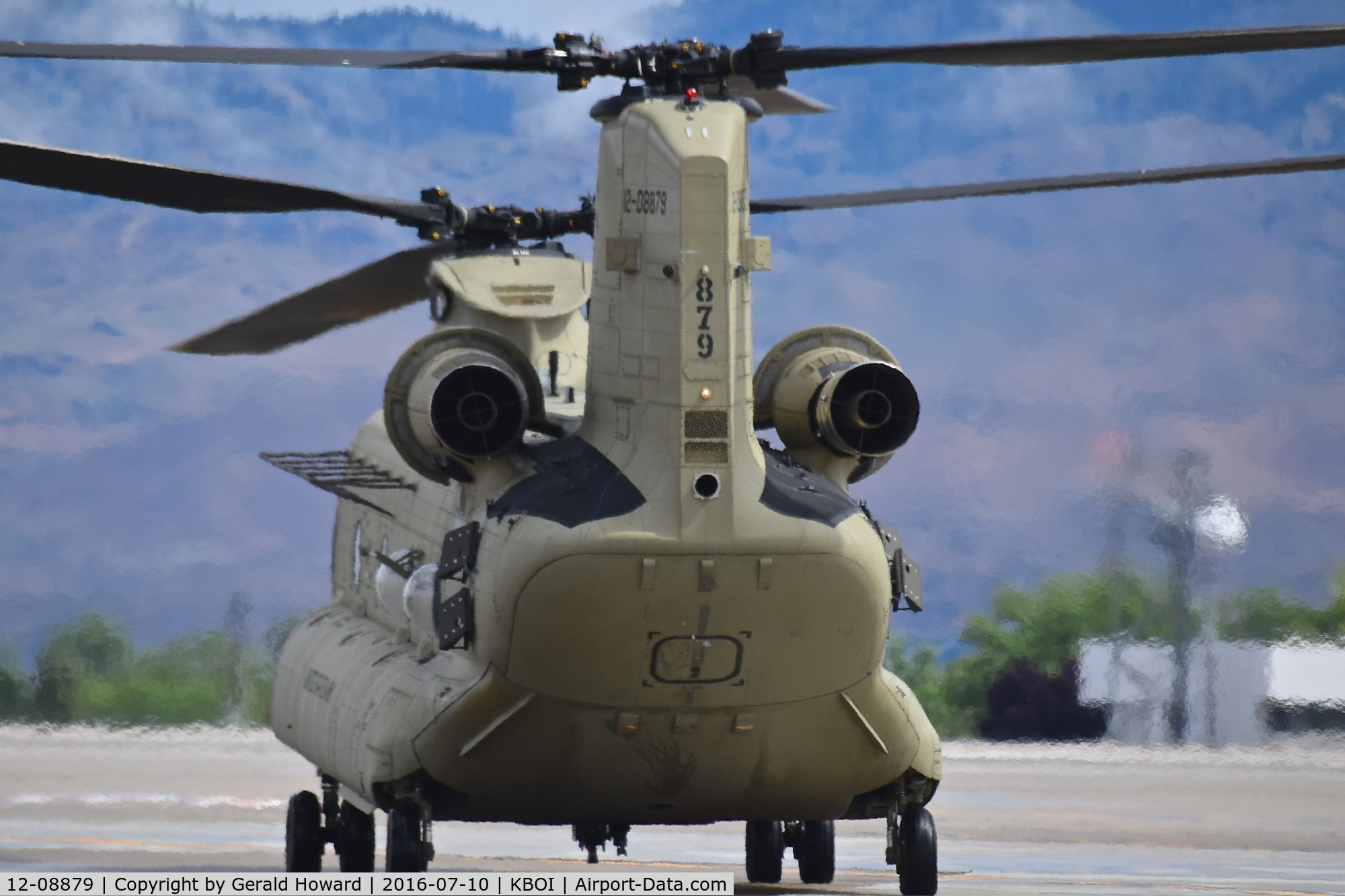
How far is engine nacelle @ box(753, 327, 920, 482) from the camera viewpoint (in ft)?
42.5

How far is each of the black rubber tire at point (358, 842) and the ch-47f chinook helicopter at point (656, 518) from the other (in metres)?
1.10

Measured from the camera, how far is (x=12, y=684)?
25.3 meters

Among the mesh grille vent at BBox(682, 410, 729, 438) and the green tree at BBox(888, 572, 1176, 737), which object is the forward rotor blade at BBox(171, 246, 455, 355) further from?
the green tree at BBox(888, 572, 1176, 737)

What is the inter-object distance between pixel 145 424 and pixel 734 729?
25.7 metres

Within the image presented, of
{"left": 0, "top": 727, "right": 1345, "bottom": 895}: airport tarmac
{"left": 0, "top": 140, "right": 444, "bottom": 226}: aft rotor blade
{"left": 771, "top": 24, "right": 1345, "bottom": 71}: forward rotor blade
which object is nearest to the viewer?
{"left": 771, "top": 24, "right": 1345, "bottom": 71}: forward rotor blade

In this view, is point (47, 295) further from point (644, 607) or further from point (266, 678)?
point (644, 607)

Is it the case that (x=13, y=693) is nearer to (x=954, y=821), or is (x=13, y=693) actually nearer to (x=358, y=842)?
(x=358, y=842)

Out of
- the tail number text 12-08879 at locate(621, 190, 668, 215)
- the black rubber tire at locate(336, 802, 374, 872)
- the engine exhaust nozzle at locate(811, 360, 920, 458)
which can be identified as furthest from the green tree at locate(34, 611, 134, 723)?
the tail number text 12-08879 at locate(621, 190, 668, 215)

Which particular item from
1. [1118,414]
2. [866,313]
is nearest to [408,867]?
[1118,414]

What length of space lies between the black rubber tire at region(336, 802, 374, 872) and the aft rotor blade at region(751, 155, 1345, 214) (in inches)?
226

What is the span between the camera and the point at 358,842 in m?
15.5

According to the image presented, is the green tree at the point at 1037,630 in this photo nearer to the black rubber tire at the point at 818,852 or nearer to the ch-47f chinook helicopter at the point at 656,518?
the black rubber tire at the point at 818,852

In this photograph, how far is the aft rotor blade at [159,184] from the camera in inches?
464

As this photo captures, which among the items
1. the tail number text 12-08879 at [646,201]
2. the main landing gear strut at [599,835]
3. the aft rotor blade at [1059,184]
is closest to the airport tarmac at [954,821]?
the main landing gear strut at [599,835]
